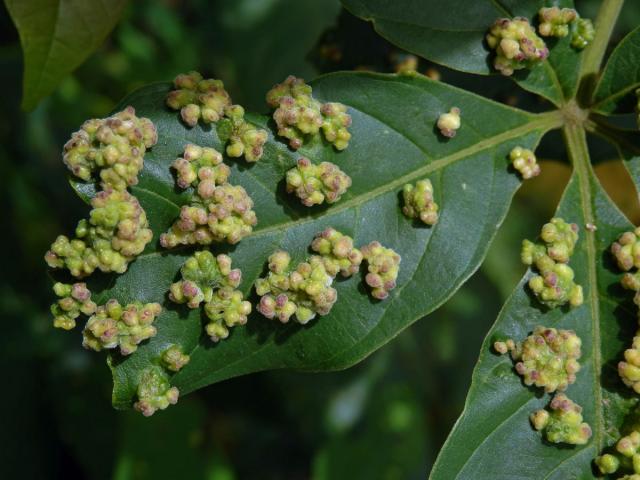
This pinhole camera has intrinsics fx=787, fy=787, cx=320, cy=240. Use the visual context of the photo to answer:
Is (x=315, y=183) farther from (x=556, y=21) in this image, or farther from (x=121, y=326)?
(x=556, y=21)

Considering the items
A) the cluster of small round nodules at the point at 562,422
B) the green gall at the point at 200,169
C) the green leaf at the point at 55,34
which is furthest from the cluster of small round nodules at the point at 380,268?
the green leaf at the point at 55,34

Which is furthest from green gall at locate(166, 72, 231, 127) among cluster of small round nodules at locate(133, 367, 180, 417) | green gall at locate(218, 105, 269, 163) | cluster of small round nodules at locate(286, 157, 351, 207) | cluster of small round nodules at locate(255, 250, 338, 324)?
cluster of small round nodules at locate(133, 367, 180, 417)

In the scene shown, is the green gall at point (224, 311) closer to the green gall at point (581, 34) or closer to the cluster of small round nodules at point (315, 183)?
the cluster of small round nodules at point (315, 183)

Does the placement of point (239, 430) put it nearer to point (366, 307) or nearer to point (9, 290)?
point (9, 290)

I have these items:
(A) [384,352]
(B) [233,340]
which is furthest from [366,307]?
(A) [384,352]

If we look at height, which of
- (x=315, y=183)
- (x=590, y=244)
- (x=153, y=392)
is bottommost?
(x=153, y=392)

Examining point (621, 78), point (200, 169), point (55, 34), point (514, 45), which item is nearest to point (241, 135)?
point (200, 169)
